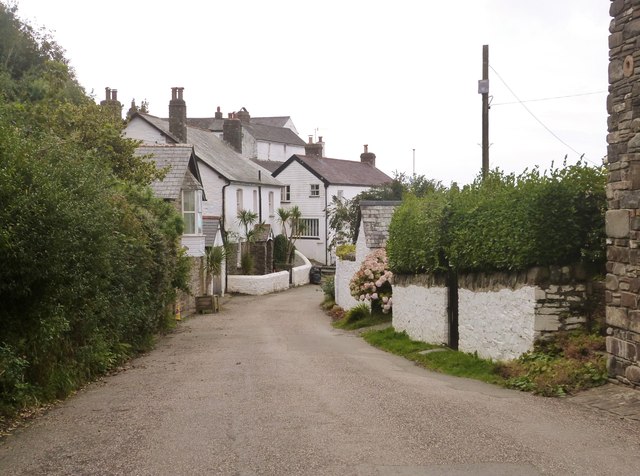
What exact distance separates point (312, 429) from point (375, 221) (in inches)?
853

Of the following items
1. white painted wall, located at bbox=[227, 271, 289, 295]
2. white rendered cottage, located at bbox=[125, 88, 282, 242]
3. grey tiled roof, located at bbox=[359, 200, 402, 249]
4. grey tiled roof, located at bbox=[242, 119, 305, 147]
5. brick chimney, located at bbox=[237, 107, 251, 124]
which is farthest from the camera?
grey tiled roof, located at bbox=[242, 119, 305, 147]

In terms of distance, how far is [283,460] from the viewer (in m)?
7.65

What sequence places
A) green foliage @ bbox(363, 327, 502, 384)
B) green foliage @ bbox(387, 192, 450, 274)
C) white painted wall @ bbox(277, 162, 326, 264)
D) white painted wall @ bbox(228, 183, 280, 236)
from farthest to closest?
1. white painted wall @ bbox(277, 162, 326, 264)
2. white painted wall @ bbox(228, 183, 280, 236)
3. green foliage @ bbox(387, 192, 450, 274)
4. green foliage @ bbox(363, 327, 502, 384)

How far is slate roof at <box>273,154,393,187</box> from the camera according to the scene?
209ft

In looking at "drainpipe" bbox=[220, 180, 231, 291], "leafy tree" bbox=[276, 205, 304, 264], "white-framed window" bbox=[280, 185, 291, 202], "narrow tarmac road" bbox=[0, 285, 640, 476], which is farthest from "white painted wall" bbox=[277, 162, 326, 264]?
"narrow tarmac road" bbox=[0, 285, 640, 476]

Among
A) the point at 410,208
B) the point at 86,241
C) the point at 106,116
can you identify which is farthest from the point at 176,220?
the point at 86,241

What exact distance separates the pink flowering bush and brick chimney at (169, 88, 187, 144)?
25740mm

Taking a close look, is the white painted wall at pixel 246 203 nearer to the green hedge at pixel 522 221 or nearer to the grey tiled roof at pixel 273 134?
the grey tiled roof at pixel 273 134

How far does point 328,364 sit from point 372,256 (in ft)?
38.8

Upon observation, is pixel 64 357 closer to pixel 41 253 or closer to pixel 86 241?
pixel 86 241

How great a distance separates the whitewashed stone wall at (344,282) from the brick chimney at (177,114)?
18.6 metres

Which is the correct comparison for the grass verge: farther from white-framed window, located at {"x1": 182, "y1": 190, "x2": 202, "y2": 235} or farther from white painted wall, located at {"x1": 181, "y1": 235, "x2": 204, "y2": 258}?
white painted wall, located at {"x1": 181, "y1": 235, "x2": 204, "y2": 258}

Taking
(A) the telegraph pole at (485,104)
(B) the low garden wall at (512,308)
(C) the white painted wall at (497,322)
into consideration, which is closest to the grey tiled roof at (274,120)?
(A) the telegraph pole at (485,104)

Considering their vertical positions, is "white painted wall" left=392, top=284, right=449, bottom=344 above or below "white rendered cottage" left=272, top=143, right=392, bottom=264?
below
